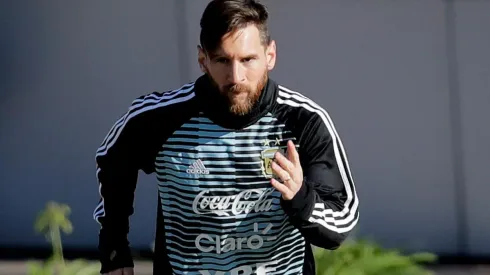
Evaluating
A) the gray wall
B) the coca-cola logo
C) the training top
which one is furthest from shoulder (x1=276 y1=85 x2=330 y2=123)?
the gray wall

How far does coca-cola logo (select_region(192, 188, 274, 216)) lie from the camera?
11.4 feet

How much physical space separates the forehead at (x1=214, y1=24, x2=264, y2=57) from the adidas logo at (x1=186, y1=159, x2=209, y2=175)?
41 cm

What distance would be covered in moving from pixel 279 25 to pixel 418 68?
0.93 meters

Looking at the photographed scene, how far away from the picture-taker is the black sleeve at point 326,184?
3350 millimetres

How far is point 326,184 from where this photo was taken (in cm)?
346

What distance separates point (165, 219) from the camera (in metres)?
3.64

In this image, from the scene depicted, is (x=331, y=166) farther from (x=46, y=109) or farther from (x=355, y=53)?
(x=46, y=109)

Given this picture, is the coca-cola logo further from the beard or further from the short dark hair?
the short dark hair

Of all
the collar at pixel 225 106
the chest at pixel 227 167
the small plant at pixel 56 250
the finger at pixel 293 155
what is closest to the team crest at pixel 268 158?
the chest at pixel 227 167

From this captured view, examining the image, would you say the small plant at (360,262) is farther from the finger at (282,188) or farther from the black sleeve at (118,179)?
the finger at (282,188)

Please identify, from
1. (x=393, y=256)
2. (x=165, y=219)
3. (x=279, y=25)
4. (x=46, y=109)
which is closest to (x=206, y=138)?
(x=165, y=219)

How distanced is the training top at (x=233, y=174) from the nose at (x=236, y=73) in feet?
0.55

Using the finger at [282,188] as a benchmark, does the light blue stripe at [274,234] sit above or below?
below

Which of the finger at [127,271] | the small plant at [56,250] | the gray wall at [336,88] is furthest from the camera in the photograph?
the gray wall at [336,88]
